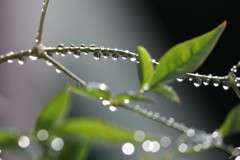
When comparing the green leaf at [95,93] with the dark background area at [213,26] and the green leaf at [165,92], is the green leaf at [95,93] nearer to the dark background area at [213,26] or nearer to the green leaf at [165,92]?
the green leaf at [165,92]

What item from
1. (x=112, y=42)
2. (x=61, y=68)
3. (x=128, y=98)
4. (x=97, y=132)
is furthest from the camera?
(x=112, y=42)

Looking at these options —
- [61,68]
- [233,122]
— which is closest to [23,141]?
[233,122]

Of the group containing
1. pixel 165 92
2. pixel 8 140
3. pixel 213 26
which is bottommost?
pixel 8 140

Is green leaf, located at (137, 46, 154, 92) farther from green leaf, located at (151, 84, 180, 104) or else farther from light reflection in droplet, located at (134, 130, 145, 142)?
light reflection in droplet, located at (134, 130, 145, 142)

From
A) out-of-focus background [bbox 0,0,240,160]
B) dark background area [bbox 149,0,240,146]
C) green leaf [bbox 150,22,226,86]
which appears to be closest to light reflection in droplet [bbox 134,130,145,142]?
green leaf [bbox 150,22,226,86]

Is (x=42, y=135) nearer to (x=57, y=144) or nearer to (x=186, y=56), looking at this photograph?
(x=57, y=144)

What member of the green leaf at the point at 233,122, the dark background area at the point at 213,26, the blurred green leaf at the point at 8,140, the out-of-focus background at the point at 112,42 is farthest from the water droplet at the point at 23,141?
the dark background area at the point at 213,26

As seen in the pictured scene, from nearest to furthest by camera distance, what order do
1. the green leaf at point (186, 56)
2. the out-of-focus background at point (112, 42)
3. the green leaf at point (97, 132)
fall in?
the green leaf at point (97, 132) → the green leaf at point (186, 56) → the out-of-focus background at point (112, 42)
